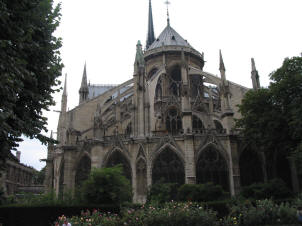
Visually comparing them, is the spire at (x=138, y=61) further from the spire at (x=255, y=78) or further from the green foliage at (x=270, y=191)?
the green foliage at (x=270, y=191)

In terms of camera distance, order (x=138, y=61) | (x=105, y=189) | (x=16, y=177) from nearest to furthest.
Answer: (x=105, y=189), (x=138, y=61), (x=16, y=177)

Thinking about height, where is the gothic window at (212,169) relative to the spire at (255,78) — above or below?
below

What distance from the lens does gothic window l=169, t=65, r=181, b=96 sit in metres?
33.7

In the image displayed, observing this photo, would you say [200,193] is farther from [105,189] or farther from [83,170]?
[83,170]

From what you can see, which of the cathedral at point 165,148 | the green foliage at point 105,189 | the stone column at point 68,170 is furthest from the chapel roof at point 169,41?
the green foliage at point 105,189

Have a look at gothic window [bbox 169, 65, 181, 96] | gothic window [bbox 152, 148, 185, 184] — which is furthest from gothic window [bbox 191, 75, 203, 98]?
gothic window [bbox 152, 148, 185, 184]

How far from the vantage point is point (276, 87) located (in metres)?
20.3

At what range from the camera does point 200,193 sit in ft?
60.3

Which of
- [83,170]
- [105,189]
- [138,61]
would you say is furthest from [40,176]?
[105,189]

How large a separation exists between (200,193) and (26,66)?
12723 millimetres

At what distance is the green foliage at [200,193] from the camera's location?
18.3 meters

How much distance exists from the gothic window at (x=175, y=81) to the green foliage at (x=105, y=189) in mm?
16502

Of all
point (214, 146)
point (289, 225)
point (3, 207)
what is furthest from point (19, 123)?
point (214, 146)

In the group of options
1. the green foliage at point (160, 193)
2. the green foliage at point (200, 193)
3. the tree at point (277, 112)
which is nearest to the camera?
the green foliage at point (200, 193)
